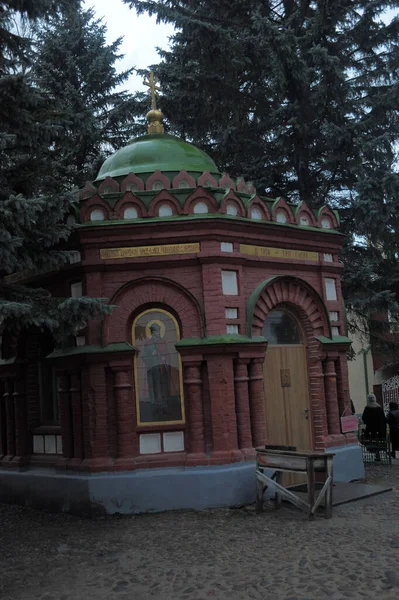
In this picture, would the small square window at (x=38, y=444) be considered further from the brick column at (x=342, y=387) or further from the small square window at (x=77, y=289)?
the brick column at (x=342, y=387)

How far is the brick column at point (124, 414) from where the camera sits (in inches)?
397

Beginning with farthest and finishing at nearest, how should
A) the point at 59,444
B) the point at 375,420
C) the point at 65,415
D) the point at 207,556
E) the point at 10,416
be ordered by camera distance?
the point at 375,420 → the point at 10,416 → the point at 59,444 → the point at 65,415 → the point at 207,556

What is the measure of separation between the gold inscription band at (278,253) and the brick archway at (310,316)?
45 centimetres

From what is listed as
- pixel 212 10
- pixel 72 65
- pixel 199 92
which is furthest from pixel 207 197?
pixel 72 65

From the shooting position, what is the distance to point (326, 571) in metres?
6.67

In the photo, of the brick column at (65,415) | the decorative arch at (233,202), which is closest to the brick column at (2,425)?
the brick column at (65,415)

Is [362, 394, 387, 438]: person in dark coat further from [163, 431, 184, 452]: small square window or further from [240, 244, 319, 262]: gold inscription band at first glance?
[163, 431, 184, 452]: small square window

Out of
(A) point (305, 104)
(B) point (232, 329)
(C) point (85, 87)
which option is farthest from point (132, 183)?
(C) point (85, 87)

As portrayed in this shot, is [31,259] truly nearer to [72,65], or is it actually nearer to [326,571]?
[326,571]

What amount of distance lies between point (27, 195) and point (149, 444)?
4413 mm

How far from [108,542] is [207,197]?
5659 mm

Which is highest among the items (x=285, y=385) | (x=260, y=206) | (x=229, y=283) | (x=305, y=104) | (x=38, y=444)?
(x=305, y=104)

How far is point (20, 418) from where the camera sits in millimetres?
11617

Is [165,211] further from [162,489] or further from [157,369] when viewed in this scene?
[162,489]
